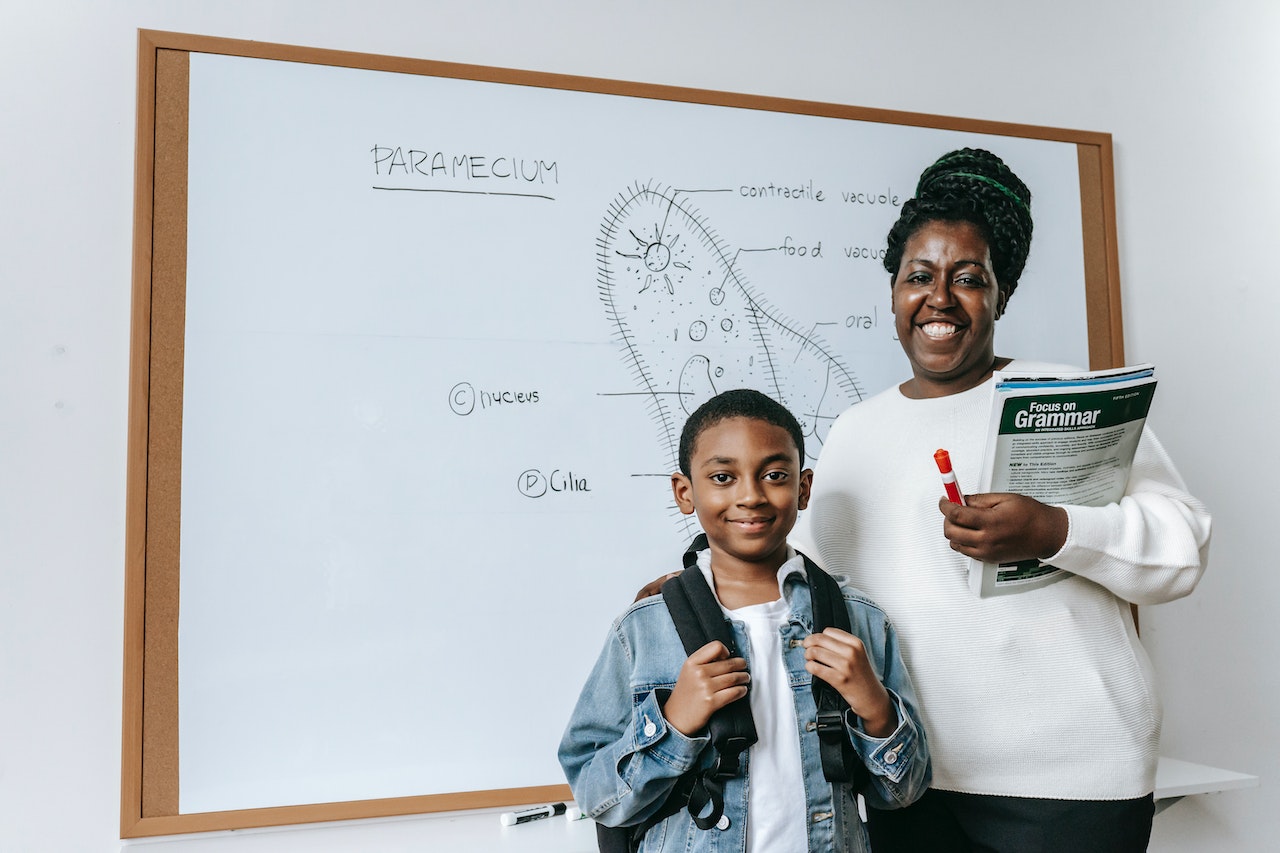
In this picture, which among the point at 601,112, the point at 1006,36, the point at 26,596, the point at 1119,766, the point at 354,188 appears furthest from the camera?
the point at 1006,36

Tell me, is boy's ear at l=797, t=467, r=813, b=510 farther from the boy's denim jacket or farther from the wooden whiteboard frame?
the wooden whiteboard frame

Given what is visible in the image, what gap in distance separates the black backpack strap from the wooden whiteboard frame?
26.6 inches

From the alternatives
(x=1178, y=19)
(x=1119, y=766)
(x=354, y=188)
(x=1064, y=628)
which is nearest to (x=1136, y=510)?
(x=1064, y=628)

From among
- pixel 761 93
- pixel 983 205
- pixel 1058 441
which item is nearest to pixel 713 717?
pixel 1058 441

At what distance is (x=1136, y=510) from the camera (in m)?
1.02

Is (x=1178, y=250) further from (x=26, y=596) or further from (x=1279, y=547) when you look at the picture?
(x=26, y=596)

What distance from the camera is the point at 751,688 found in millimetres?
941

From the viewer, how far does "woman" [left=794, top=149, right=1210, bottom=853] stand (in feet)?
3.31

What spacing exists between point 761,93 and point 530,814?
1.24m

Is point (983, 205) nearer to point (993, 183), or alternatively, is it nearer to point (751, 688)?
point (993, 183)

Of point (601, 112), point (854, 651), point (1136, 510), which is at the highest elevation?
point (601, 112)

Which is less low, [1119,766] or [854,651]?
[854,651]

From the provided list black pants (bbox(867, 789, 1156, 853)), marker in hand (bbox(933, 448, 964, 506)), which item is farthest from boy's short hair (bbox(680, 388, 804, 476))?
black pants (bbox(867, 789, 1156, 853))

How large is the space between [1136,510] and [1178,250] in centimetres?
108
